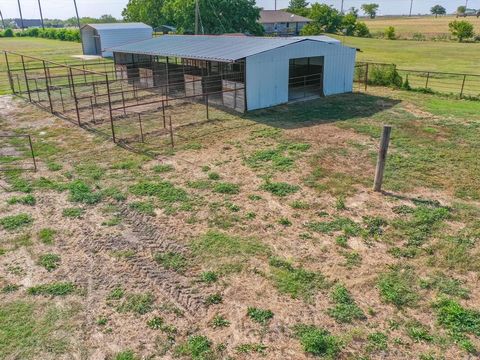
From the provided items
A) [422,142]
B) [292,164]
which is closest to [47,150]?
[292,164]

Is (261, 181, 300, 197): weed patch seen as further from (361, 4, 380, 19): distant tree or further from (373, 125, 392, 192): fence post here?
(361, 4, 380, 19): distant tree

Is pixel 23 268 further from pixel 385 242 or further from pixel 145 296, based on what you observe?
pixel 385 242

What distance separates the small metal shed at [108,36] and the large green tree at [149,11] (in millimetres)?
10507

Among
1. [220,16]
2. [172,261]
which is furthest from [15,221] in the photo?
[220,16]

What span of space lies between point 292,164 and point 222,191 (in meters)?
2.61

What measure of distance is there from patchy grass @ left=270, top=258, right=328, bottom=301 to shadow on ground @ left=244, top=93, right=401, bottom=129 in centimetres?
885

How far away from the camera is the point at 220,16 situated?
42438 millimetres

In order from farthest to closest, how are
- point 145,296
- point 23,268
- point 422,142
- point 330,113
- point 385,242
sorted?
point 330,113 < point 422,142 < point 385,242 < point 23,268 < point 145,296

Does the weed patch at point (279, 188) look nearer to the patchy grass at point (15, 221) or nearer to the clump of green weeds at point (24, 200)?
the patchy grass at point (15, 221)

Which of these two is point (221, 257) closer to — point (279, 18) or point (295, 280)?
point (295, 280)

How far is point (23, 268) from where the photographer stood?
22.5 feet

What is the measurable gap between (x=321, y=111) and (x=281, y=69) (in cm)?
284

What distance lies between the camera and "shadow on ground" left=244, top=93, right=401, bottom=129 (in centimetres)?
1569

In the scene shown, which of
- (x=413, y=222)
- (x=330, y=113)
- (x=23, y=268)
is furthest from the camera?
(x=330, y=113)
